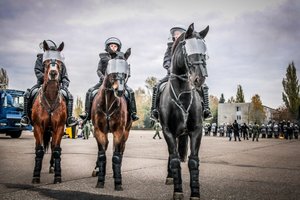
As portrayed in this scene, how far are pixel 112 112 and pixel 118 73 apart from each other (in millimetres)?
973

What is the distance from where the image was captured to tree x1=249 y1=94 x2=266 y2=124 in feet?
362

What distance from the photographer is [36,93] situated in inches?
353

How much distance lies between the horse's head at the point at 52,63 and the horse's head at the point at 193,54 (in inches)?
122

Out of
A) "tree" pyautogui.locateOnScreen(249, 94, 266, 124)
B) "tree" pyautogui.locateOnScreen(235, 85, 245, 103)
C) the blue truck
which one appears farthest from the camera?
"tree" pyautogui.locateOnScreen(235, 85, 245, 103)

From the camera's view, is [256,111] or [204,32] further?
[256,111]

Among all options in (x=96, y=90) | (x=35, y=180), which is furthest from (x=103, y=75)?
(x=35, y=180)

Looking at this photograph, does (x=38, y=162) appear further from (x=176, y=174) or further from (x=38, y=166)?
(x=176, y=174)

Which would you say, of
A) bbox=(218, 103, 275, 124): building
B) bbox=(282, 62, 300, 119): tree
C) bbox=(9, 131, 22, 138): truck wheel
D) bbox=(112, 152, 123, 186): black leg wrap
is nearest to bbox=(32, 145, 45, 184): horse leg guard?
bbox=(112, 152, 123, 186): black leg wrap

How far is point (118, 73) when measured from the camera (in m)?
7.51

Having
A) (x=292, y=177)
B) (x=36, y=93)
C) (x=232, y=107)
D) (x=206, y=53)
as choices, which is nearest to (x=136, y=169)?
(x=36, y=93)

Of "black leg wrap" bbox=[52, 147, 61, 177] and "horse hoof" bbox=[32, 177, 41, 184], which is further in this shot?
"black leg wrap" bbox=[52, 147, 61, 177]

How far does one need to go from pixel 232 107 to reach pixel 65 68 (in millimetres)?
122322

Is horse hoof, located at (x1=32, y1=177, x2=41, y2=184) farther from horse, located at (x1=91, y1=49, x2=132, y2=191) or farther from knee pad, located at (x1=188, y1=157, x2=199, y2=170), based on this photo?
knee pad, located at (x1=188, y1=157, x2=199, y2=170)

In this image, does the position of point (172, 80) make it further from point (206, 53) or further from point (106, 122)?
point (106, 122)
